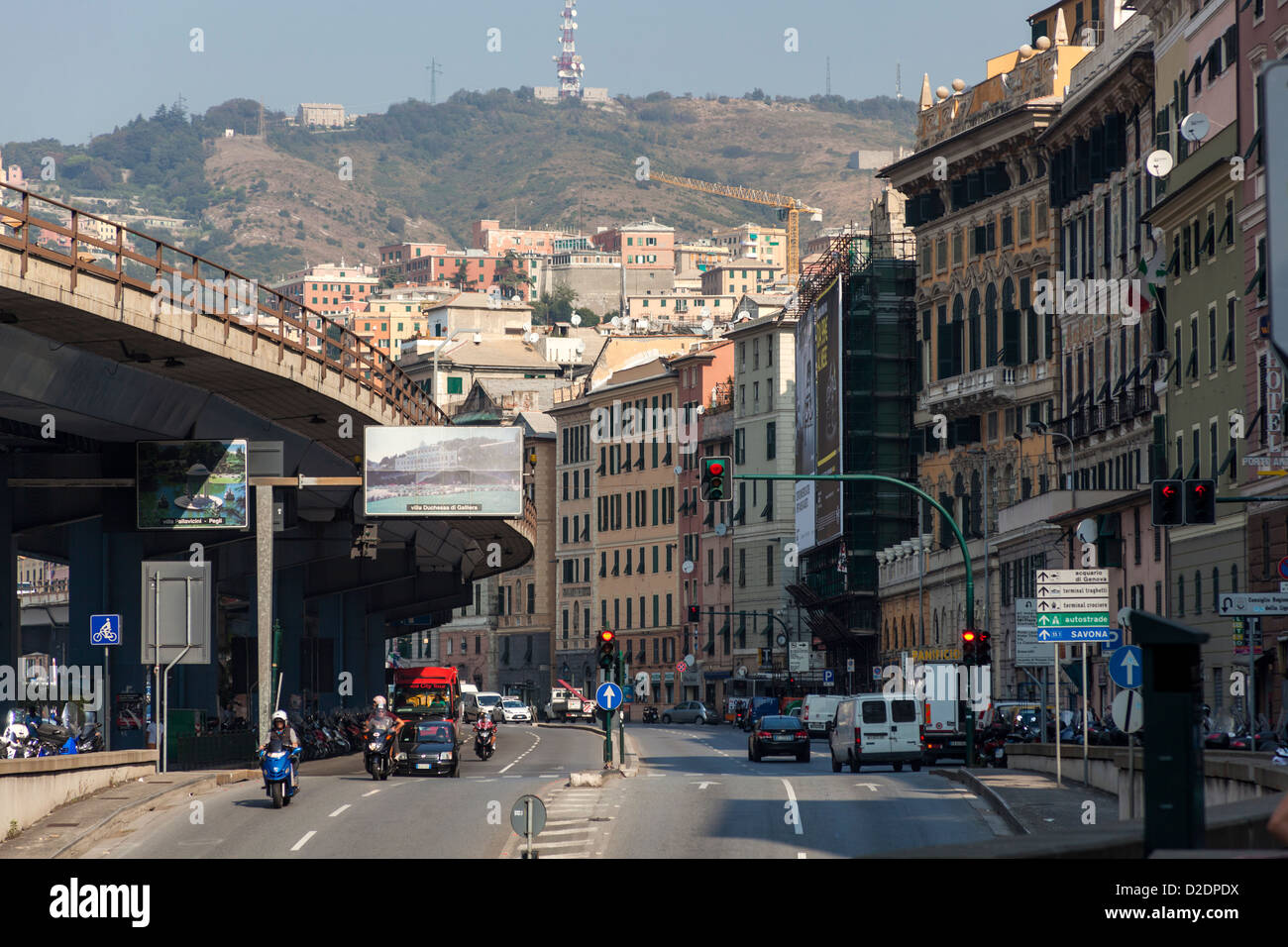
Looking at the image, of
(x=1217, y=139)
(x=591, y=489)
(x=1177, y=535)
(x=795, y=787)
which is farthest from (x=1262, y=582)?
(x=591, y=489)

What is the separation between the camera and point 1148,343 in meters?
74.2

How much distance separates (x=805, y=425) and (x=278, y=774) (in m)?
86.6

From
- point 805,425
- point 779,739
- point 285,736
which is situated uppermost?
point 805,425

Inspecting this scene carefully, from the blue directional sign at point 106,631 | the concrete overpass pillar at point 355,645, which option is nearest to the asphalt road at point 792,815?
the blue directional sign at point 106,631

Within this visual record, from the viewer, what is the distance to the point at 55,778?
3209 cm

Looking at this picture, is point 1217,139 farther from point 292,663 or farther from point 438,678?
point 438,678

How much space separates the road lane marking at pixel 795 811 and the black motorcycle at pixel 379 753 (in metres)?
8.59

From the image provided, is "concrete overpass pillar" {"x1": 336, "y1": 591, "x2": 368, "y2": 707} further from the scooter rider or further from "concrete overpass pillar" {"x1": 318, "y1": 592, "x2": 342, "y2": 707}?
the scooter rider

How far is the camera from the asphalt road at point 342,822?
27250 mm

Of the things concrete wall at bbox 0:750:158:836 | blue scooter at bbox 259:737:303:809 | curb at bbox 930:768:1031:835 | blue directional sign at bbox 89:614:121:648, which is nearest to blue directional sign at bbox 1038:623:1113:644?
curb at bbox 930:768:1031:835

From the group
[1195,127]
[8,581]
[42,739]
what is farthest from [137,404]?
[1195,127]

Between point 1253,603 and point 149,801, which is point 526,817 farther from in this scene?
point 1253,603

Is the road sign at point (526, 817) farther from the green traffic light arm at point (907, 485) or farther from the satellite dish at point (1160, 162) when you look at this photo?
the satellite dish at point (1160, 162)
